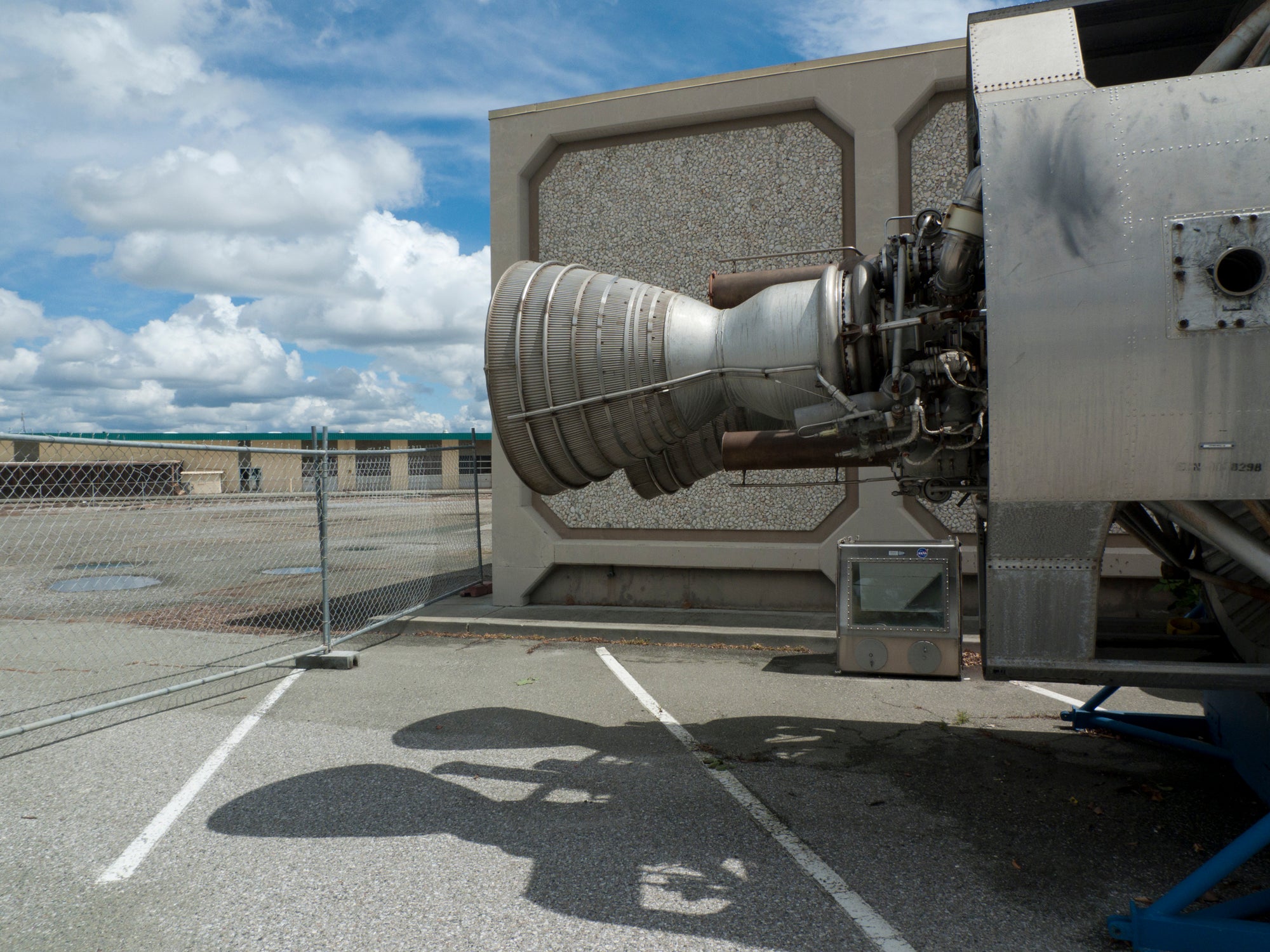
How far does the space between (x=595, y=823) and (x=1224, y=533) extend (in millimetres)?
2970

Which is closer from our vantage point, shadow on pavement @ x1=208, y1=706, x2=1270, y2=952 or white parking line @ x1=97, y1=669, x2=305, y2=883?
shadow on pavement @ x1=208, y1=706, x2=1270, y2=952

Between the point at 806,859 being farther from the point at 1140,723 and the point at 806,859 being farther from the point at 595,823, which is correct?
the point at 1140,723

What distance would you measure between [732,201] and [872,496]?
3.62 m

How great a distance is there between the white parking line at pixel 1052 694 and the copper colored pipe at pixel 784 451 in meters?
3.09

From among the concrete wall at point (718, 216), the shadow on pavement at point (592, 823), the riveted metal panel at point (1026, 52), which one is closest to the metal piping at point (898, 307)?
the riveted metal panel at point (1026, 52)

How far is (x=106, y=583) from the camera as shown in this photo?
1216cm

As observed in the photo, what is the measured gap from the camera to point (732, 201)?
9.12 metres

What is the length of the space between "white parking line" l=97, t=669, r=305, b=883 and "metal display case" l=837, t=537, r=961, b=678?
399cm

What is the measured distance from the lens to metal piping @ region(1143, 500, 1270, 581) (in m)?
3.04

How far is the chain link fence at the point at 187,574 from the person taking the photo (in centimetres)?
624

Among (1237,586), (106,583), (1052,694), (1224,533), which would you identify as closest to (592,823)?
(1224,533)

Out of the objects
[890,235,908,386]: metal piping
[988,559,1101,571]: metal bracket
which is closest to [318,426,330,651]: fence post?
[890,235,908,386]: metal piping

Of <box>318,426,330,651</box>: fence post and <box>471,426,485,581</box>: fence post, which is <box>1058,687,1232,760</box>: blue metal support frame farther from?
<box>471,426,485,581</box>: fence post

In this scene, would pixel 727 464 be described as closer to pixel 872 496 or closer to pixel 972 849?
pixel 972 849
